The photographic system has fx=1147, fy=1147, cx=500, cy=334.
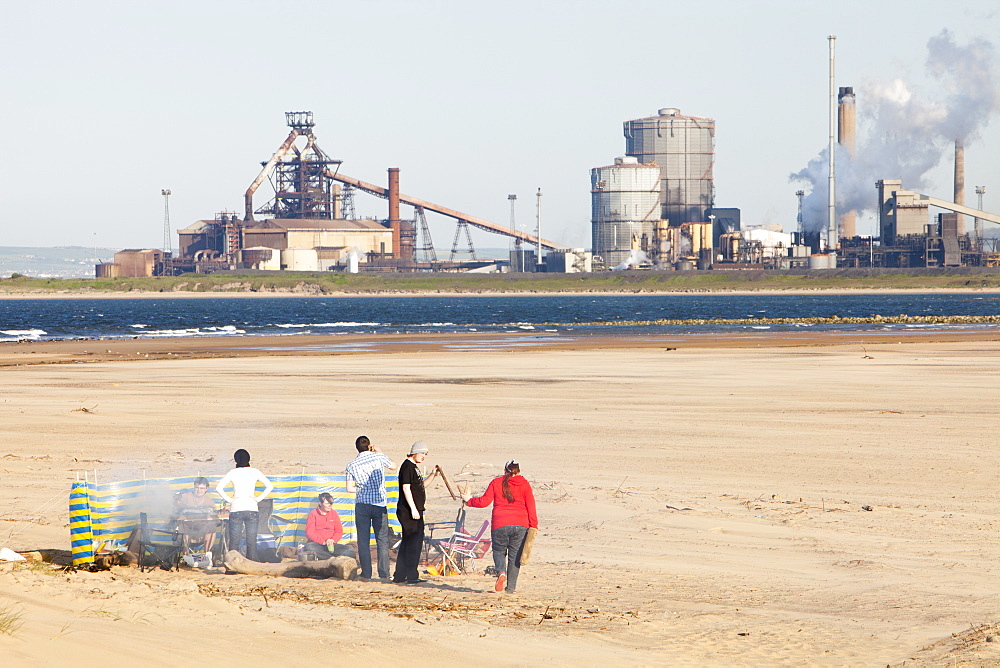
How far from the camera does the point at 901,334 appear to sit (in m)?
58.4

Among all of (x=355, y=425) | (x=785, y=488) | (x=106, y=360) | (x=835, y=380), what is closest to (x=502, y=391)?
(x=355, y=425)

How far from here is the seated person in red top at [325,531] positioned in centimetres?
1335

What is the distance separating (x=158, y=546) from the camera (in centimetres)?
1283

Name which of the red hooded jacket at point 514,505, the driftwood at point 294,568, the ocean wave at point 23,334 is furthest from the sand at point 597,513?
the ocean wave at point 23,334

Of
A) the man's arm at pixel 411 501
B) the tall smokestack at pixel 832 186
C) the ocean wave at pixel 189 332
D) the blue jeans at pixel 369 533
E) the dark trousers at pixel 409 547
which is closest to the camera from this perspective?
the man's arm at pixel 411 501

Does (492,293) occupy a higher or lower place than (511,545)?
higher

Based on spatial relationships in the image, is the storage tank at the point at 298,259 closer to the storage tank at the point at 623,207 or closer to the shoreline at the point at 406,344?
the storage tank at the point at 623,207

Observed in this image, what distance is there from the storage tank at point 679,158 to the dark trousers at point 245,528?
16376 centimetres

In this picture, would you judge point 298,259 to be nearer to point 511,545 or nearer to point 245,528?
point 245,528

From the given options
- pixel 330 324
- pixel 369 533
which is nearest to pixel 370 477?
pixel 369 533

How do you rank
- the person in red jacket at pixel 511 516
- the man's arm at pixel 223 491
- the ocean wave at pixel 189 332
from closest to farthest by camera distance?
the person in red jacket at pixel 511 516, the man's arm at pixel 223 491, the ocean wave at pixel 189 332

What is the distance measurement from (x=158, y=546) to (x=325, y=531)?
1.88m

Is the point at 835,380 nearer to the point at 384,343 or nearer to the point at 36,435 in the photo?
the point at 36,435

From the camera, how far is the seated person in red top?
13.4m
